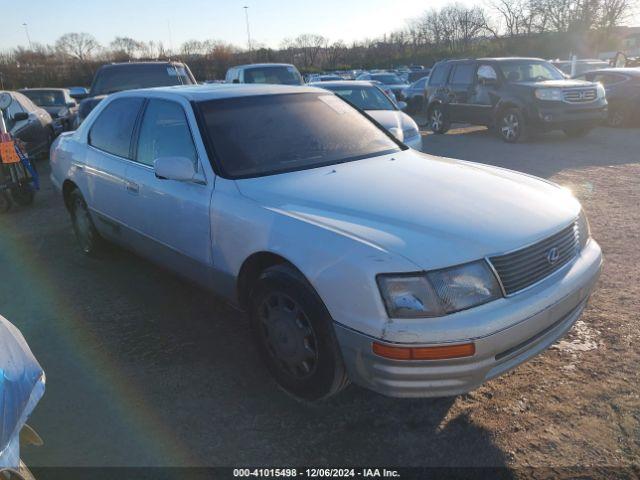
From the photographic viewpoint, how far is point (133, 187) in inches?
154

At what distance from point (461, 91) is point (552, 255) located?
11.1 m

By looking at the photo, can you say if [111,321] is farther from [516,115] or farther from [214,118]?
[516,115]

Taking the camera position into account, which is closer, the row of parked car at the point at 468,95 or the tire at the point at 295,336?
the tire at the point at 295,336

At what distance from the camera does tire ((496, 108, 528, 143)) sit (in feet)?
37.0

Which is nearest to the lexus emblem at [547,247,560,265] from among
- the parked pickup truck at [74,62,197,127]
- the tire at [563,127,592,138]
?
the parked pickup truck at [74,62,197,127]

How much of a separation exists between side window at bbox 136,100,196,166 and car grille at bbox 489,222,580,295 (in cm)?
204

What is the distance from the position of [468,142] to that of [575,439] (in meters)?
10.4

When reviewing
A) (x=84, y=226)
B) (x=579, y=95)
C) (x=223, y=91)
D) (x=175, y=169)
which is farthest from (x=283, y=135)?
(x=579, y=95)

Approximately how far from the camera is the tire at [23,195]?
295 inches

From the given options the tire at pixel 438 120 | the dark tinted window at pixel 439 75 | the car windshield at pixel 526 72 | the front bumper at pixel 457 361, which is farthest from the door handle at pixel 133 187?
the dark tinted window at pixel 439 75

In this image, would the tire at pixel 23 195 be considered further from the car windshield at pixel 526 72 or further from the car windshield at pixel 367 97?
the car windshield at pixel 526 72

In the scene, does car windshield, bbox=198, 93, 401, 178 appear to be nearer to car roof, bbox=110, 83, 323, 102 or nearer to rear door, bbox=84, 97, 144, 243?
car roof, bbox=110, 83, 323, 102

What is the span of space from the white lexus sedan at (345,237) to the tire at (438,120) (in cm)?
1014

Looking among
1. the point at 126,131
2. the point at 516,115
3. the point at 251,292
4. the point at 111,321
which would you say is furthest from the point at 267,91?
the point at 516,115
